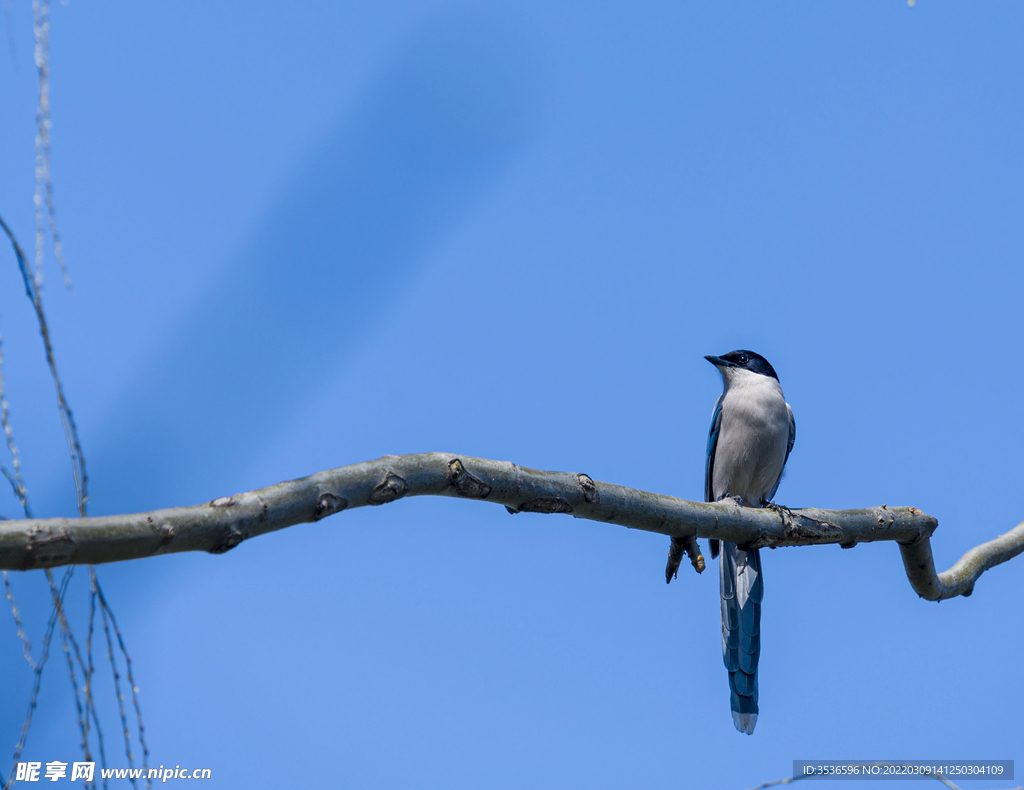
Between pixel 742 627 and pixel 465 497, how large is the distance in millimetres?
3220

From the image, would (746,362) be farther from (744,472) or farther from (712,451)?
(744,472)

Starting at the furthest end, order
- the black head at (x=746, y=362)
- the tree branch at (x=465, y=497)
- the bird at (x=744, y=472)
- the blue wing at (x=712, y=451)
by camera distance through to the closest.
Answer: the black head at (x=746, y=362) < the blue wing at (x=712, y=451) < the bird at (x=744, y=472) < the tree branch at (x=465, y=497)

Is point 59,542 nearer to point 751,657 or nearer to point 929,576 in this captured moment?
point 929,576

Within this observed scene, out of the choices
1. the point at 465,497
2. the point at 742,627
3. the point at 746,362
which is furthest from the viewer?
the point at 746,362

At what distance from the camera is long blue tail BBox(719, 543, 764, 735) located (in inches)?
186

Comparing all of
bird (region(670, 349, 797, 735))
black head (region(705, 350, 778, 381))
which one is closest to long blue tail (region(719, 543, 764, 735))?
bird (region(670, 349, 797, 735))

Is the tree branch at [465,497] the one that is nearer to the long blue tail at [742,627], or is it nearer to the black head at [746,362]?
the long blue tail at [742,627]

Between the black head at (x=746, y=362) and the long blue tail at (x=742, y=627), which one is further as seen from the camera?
the black head at (x=746, y=362)

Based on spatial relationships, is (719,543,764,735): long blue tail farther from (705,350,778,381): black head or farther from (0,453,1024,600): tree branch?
(705,350,778,381): black head

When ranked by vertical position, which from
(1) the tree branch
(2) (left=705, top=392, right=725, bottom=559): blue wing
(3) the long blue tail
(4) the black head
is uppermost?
(4) the black head

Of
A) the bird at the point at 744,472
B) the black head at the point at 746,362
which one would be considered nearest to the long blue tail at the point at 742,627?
the bird at the point at 744,472

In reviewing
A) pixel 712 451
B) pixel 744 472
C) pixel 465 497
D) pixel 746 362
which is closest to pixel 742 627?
pixel 744 472

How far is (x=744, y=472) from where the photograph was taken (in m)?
5.95

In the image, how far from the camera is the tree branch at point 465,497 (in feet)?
5.75
